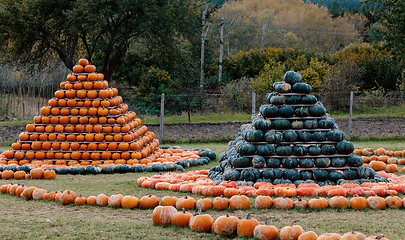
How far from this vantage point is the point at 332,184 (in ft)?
26.5

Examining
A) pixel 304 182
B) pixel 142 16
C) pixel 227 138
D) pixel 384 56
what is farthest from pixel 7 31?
pixel 384 56

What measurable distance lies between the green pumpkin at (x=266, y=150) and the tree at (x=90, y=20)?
54.8 ft

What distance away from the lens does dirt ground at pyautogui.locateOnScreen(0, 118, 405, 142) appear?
17.8 metres

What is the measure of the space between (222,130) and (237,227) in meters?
14.1

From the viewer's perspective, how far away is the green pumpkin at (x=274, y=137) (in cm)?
848

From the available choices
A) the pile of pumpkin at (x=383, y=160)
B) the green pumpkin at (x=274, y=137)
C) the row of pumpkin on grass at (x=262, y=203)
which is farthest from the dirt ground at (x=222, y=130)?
the row of pumpkin on grass at (x=262, y=203)

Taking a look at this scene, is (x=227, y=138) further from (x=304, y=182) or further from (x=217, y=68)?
(x=217, y=68)

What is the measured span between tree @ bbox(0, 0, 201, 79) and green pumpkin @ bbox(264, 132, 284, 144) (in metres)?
16.6

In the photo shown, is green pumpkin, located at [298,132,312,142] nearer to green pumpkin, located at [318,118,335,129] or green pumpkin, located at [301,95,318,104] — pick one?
green pumpkin, located at [318,118,335,129]

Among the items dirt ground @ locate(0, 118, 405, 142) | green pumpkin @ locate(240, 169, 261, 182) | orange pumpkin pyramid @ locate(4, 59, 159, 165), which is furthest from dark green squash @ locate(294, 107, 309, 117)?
dirt ground @ locate(0, 118, 405, 142)

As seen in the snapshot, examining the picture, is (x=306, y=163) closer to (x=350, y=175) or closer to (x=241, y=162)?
(x=350, y=175)

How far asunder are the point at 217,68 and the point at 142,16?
16223mm

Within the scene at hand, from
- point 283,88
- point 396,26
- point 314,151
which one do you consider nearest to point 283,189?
point 314,151

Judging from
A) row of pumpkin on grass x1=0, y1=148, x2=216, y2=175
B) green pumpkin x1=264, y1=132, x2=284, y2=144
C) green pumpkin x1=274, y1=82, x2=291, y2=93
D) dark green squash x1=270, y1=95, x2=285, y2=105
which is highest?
green pumpkin x1=274, y1=82, x2=291, y2=93
